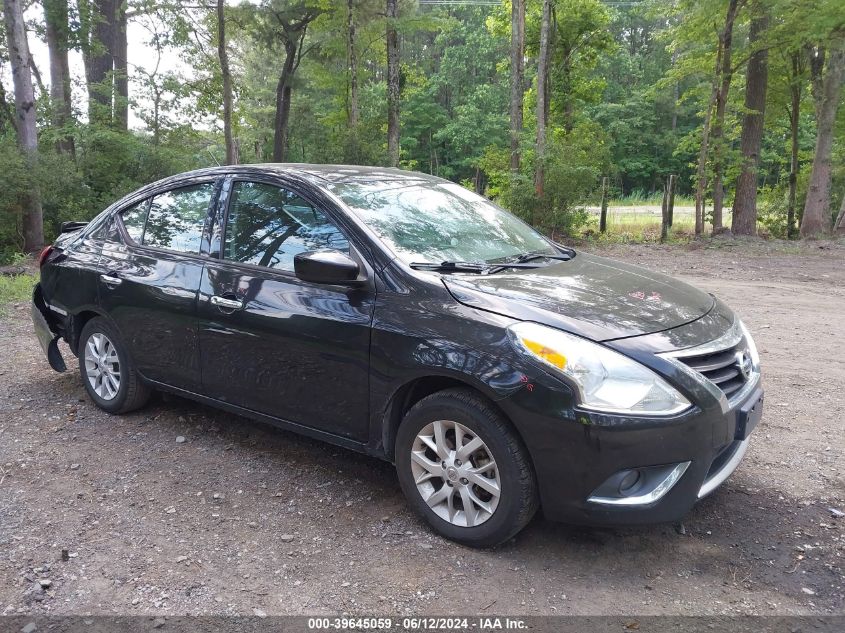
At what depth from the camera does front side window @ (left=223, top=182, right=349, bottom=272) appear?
361 cm

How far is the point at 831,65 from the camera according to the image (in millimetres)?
16234

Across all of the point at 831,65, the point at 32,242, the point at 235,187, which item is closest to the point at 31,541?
the point at 235,187

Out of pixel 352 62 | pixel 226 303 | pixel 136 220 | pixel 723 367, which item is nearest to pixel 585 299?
pixel 723 367

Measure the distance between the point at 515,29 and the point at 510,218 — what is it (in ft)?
47.8

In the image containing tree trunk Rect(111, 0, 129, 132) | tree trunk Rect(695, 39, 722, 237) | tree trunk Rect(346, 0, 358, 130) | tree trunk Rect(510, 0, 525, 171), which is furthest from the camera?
tree trunk Rect(346, 0, 358, 130)

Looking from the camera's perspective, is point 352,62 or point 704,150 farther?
point 352,62

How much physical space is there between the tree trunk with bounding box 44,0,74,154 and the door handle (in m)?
14.6

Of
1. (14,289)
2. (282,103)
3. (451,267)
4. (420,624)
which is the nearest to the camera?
(420,624)

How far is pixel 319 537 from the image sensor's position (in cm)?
316

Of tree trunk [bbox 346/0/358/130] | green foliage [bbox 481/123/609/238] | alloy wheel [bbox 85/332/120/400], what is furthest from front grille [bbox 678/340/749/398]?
tree trunk [bbox 346/0/358/130]

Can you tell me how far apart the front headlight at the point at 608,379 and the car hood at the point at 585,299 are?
103 millimetres

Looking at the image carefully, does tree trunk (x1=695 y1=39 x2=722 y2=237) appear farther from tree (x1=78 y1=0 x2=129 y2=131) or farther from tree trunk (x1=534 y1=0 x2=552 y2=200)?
tree (x1=78 y1=0 x2=129 y2=131)

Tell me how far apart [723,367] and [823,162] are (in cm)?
1703

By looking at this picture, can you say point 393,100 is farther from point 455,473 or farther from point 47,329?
point 455,473
